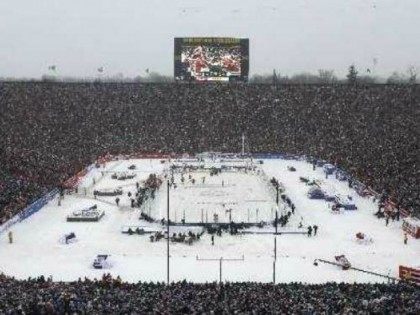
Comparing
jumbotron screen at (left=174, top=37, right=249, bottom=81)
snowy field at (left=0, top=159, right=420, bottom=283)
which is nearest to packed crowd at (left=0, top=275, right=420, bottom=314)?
snowy field at (left=0, top=159, right=420, bottom=283)

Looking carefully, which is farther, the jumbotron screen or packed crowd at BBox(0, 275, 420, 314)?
the jumbotron screen

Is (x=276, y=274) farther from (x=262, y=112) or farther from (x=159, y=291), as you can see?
(x=262, y=112)

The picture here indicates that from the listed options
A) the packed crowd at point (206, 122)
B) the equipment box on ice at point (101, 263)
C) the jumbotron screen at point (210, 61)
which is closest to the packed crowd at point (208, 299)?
the equipment box on ice at point (101, 263)

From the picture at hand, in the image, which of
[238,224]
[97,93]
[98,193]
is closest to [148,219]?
[238,224]

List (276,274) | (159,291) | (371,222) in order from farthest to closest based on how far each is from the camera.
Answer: (371,222) → (276,274) → (159,291)

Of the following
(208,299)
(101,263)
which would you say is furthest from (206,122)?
(208,299)

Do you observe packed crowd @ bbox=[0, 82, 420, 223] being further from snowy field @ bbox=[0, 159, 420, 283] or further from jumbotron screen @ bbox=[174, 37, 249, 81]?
snowy field @ bbox=[0, 159, 420, 283]
